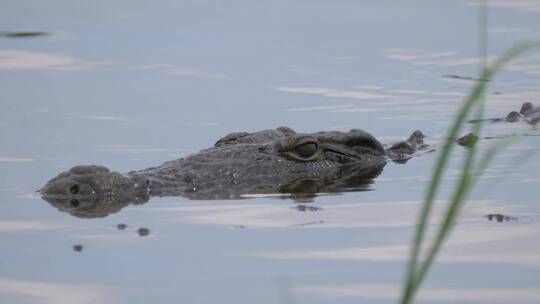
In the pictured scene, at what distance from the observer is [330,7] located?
69.7 ft

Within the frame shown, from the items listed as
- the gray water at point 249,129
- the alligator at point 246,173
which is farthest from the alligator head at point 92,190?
the gray water at point 249,129

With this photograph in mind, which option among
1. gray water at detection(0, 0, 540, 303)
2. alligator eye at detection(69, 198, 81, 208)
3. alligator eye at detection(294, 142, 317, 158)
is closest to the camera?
gray water at detection(0, 0, 540, 303)

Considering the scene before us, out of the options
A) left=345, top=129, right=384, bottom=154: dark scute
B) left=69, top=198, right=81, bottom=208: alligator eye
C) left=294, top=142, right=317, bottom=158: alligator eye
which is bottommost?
left=69, top=198, right=81, bottom=208: alligator eye

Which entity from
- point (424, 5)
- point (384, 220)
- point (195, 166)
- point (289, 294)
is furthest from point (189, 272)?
point (424, 5)

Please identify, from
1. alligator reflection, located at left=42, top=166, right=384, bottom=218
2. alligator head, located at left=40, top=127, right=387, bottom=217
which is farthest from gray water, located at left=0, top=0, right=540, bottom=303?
alligator head, located at left=40, top=127, right=387, bottom=217

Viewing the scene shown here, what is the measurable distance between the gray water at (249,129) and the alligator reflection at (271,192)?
0.12 m

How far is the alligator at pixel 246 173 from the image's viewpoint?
9.66m

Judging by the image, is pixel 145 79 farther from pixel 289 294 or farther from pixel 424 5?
pixel 289 294

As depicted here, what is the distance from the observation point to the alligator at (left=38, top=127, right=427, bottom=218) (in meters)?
9.66

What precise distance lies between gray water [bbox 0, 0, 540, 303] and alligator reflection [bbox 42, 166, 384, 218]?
0.12 m

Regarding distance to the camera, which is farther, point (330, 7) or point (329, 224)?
point (330, 7)

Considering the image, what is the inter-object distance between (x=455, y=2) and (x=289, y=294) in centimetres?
1366

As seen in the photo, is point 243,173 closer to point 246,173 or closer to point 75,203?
point 246,173

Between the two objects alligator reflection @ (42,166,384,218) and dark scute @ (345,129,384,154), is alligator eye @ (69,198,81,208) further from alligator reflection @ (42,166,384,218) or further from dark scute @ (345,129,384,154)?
dark scute @ (345,129,384,154)
